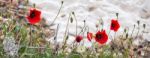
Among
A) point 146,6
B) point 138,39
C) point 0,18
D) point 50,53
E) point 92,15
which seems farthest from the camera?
point 146,6

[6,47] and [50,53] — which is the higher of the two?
[6,47]

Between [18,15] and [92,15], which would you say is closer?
[18,15]

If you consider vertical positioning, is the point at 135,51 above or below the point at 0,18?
below

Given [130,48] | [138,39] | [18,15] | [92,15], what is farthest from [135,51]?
[18,15]

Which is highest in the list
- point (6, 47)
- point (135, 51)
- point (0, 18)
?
point (6, 47)

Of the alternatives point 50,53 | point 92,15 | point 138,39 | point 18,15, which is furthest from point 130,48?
point 50,53

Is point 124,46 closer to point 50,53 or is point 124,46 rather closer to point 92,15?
point 92,15

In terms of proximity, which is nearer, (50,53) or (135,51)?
(50,53)

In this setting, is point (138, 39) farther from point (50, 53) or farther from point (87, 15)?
point (50, 53)

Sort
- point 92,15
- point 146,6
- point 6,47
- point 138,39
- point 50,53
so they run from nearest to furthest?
point 6,47 → point 50,53 → point 138,39 → point 92,15 → point 146,6
